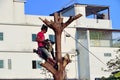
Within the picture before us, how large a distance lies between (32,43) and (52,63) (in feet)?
89.8

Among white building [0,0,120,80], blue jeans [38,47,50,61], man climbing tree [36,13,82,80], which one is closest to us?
man climbing tree [36,13,82,80]

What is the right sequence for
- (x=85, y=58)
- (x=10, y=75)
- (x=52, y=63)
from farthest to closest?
(x=85, y=58), (x=10, y=75), (x=52, y=63)

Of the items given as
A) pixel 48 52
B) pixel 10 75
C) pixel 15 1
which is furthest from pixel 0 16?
pixel 48 52

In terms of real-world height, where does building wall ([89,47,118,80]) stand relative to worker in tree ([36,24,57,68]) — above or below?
below

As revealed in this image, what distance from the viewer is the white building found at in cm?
3644

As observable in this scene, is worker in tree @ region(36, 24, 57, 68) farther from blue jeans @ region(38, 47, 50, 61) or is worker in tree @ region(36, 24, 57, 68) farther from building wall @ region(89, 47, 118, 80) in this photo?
building wall @ region(89, 47, 118, 80)

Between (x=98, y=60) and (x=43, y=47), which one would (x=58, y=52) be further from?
(x=98, y=60)

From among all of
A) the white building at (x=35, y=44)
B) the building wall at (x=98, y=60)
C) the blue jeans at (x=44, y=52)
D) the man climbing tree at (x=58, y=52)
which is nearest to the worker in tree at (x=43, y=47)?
the blue jeans at (x=44, y=52)

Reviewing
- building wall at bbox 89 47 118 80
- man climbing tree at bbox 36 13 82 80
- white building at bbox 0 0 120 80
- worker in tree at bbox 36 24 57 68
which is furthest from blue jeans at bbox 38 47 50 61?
building wall at bbox 89 47 118 80

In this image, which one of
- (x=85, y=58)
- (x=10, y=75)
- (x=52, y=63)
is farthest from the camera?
(x=85, y=58)

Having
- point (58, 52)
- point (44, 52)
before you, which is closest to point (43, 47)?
point (44, 52)

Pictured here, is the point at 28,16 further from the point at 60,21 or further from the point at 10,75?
the point at 60,21

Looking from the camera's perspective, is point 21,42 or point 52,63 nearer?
point 52,63

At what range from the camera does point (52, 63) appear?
32.4 ft
